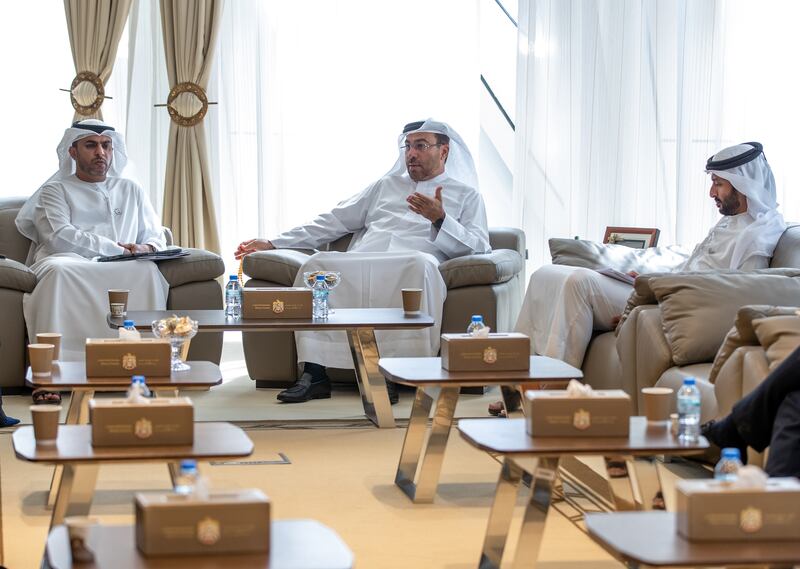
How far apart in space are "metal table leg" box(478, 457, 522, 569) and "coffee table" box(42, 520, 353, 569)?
0.93m

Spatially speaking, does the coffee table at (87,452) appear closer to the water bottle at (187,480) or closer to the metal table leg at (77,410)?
the water bottle at (187,480)

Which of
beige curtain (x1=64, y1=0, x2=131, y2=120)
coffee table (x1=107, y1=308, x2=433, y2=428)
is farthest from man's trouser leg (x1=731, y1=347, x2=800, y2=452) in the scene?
beige curtain (x1=64, y1=0, x2=131, y2=120)

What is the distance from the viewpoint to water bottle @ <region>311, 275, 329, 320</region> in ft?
15.9

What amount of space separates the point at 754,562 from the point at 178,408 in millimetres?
1325

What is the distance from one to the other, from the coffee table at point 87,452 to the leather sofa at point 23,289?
109 inches

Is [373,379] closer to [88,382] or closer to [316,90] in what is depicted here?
[88,382]

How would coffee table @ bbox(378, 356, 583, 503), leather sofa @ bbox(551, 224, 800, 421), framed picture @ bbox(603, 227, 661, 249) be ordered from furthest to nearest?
framed picture @ bbox(603, 227, 661, 249)
leather sofa @ bbox(551, 224, 800, 421)
coffee table @ bbox(378, 356, 583, 503)

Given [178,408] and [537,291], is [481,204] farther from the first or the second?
[178,408]

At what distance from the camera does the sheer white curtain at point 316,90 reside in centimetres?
751

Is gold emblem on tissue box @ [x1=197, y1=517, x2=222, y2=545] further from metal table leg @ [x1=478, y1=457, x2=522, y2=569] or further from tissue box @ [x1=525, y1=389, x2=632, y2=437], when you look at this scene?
metal table leg @ [x1=478, y1=457, x2=522, y2=569]

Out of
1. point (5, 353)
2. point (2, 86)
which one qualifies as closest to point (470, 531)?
point (5, 353)

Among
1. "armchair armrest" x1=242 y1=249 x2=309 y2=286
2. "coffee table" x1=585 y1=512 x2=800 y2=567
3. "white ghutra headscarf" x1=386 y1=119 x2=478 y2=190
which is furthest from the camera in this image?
"white ghutra headscarf" x1=386 y1=119 x2=478 y2=190

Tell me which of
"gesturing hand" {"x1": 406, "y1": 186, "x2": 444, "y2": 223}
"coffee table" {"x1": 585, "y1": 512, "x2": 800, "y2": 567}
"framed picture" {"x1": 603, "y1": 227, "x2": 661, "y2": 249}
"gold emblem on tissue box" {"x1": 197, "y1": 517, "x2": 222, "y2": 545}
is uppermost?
"gesturing hand" {"x1": 406, "y1": 186, "x2": 444, "y2": 223}

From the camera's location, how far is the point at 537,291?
5.46 metres
